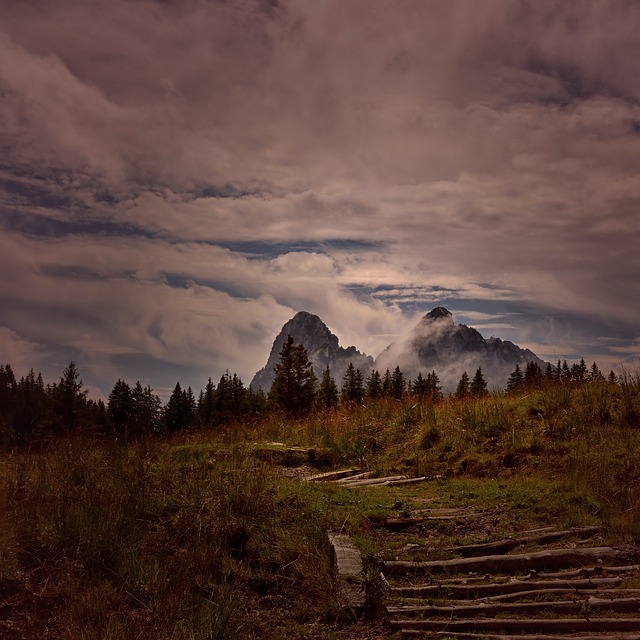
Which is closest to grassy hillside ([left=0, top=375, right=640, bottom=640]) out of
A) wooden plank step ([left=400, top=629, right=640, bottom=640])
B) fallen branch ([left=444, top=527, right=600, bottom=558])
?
fallen branch ([left=444, top=527, right=600, bottom=558])

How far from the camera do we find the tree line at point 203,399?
10.5m

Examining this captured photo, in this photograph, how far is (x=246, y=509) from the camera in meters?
7.09

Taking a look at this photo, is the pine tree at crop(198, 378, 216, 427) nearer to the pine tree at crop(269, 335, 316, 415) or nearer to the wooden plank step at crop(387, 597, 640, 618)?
the pine tree at crop(269, 335, 316, 415)

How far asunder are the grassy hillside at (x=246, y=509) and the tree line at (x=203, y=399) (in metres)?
0.78

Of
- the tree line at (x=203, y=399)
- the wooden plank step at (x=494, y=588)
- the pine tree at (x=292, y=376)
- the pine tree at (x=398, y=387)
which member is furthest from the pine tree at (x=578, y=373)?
the pine tree at (x=292, y=376)

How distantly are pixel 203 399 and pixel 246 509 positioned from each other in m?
66.2

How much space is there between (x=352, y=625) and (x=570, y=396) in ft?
29.9

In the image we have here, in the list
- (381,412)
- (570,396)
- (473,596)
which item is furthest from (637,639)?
(381,412)

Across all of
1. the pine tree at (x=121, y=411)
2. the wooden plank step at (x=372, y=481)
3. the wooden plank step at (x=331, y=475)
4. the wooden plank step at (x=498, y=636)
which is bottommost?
the wooden plank step at (x=498, y=636)

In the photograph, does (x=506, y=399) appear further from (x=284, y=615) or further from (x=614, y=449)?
(x=284, y=615)

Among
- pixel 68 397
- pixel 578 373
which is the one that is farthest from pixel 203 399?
pixel 578 373

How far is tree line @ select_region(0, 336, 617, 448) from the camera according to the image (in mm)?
10484

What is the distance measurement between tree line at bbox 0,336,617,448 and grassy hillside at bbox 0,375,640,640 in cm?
78

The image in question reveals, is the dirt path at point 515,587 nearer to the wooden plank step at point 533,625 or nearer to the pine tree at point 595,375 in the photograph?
the wooden plank step at point 533,625
